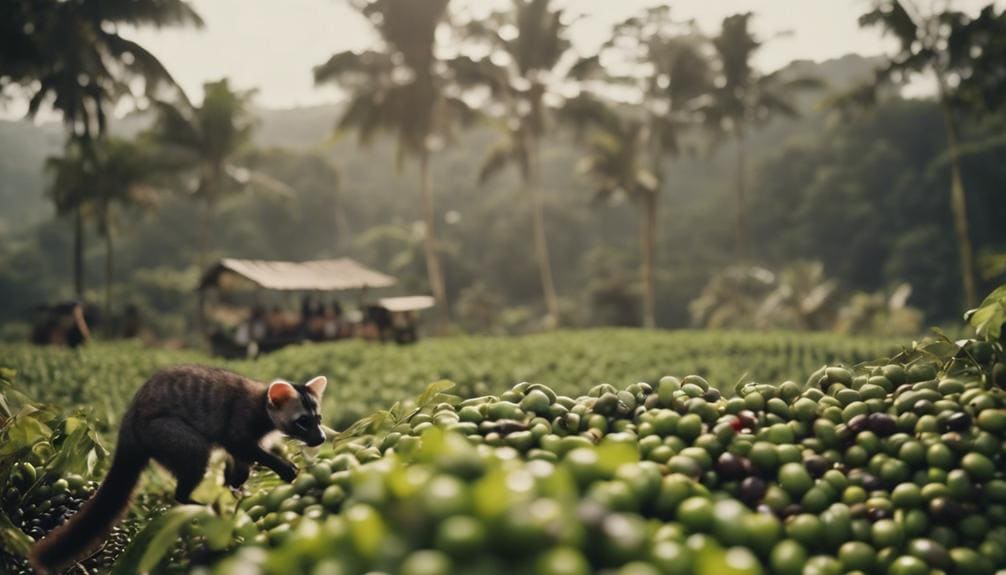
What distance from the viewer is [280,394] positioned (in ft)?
8.06

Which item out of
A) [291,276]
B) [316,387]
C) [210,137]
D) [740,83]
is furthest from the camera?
[740,83]

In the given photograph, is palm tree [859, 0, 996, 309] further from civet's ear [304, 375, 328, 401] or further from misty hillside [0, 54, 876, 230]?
misty hillside [0, 54, 876, 230]

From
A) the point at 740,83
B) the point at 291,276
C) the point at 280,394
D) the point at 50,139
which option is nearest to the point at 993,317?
the point at 280,394

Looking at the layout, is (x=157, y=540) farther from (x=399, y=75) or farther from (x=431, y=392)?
→ (x=399, y=75)

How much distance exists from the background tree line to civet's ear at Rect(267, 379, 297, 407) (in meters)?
17.2

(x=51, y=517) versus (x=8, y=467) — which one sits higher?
(x=8, y=467)

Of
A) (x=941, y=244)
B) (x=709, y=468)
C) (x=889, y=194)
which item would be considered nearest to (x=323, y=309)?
(x=709, y=468)

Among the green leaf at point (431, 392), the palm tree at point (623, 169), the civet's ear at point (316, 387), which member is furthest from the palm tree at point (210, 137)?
the green leaf at point (431, 392)

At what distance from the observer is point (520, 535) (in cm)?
102

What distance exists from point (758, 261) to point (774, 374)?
1072 inches

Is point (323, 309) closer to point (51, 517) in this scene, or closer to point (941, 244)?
point (51, 517)

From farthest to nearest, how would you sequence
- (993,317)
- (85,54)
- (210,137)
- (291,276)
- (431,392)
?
1. (210,137)
2. (85,54)
3. (291,276)
4. (431,392)
5. (993,317)

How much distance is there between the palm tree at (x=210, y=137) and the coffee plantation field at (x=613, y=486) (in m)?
25.6

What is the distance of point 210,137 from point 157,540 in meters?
27.5
